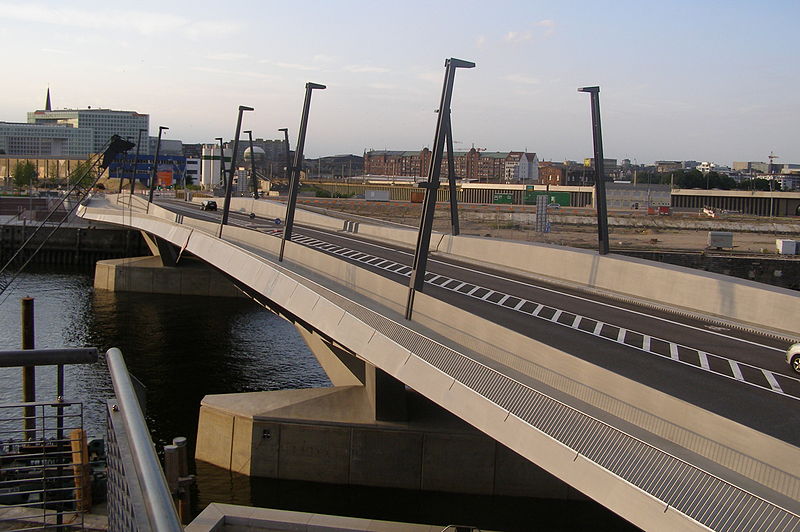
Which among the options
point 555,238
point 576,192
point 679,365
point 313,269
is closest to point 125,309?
point 313,269

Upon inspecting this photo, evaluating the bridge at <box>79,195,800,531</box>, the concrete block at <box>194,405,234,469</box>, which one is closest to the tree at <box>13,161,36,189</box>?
the bridge at <box>79,195,800,531</box>

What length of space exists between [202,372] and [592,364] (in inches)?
1079

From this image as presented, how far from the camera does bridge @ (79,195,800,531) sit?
9.53 m

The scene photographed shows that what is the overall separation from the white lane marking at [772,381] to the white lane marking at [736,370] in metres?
0.42

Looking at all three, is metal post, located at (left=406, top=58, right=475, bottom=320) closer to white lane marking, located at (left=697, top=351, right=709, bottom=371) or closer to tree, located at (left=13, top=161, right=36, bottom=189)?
white lane marking, located at (left=697, top=351, right=709, bottom=371)

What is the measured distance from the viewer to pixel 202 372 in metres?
37.3

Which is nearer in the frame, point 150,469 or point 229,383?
point 150,469

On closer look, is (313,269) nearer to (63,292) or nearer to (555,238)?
(63,292)

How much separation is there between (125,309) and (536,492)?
129 ft

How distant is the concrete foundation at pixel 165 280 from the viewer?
61406mm

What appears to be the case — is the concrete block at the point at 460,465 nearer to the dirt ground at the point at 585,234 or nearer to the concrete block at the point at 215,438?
the concrete block at the point at 215,438

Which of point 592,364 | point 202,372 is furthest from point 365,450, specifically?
point 202,372

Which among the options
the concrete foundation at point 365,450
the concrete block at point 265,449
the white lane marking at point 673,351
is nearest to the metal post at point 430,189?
the white lane marking at point 673,351

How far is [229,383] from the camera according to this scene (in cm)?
3544
